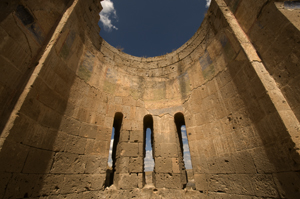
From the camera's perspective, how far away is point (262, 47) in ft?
10.8

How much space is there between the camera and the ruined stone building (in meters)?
2.64

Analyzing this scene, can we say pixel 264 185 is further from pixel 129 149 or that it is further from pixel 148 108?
pixel 148 108

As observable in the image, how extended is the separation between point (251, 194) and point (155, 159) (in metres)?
2.70

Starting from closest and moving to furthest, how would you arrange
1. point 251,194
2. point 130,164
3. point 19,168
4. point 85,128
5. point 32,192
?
1. point 19,168
2. point 32,192
3. point 251,194
4. point 85,128
5. point 130,164

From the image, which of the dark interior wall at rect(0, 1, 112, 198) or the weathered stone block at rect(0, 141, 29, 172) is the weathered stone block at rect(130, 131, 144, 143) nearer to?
the dark interior wall at rect(0, 1, 112, 198)

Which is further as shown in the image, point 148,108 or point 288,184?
point 148,108

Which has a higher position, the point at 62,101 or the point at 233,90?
the point at 233,90

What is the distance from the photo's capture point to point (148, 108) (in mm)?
5828

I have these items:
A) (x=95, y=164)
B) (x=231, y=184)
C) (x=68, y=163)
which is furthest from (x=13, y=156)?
(x=231, y=184)

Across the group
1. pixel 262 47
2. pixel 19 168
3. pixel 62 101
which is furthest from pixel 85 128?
pixel 262 47

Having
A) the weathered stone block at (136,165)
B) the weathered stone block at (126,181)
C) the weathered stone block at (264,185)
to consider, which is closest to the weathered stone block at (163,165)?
the weathered stone block at (136,165)

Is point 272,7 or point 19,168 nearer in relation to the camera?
point 19,168

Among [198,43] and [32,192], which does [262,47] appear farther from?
[32,192]

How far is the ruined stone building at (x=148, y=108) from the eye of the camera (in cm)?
264
